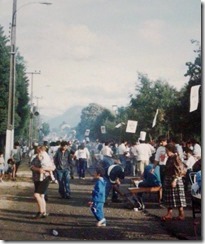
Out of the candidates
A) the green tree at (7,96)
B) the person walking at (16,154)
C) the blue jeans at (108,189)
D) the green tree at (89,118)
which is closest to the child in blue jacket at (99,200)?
the blue jeans at (108,189)

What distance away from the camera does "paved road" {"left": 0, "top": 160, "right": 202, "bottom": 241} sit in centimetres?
649

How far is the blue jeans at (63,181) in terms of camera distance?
10.1 metres

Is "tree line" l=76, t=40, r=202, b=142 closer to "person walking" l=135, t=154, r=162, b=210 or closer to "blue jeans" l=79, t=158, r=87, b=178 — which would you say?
"person walking" l=135, t=154, r=162, b=210

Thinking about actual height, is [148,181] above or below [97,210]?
above

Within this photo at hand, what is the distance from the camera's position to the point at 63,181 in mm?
10336

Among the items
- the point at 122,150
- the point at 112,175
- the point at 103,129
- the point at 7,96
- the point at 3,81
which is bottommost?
the point at 112,175

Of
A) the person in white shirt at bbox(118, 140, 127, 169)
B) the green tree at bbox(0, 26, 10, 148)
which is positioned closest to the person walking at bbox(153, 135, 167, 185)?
the person in white shirt at bbox(118, 140, 127, 169)

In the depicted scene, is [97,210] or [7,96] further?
[7,96]

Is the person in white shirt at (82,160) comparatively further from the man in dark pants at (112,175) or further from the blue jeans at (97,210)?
the blue jeans at (97,210)

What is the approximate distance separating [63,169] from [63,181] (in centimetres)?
24

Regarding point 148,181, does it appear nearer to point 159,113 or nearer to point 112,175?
point 112,175

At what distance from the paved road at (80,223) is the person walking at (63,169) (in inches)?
7.8

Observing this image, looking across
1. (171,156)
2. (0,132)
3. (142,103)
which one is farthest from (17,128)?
(171,156)

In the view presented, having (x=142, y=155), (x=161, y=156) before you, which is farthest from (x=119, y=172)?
(x=142, y=155)
